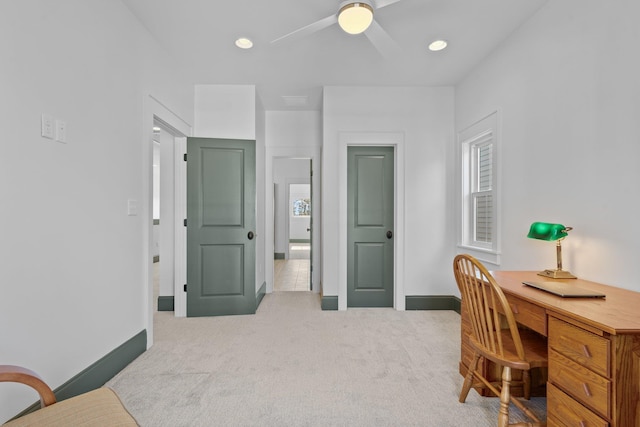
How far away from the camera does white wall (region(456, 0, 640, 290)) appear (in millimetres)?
1770

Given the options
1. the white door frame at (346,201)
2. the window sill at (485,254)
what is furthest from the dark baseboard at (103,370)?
the window sill at (485,254)

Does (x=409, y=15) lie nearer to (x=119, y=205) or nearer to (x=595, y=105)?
(x=595, y=105)

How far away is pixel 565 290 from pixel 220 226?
10.4 ft

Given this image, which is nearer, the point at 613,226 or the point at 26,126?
the point at 26,126

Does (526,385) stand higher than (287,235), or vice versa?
(287,235)

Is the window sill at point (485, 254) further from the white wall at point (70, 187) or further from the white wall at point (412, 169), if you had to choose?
the white wall at point (70, 187)

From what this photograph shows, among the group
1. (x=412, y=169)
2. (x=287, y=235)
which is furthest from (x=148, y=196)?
(x=287, y=235)

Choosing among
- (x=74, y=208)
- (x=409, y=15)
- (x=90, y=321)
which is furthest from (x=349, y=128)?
(x=90, y=321)

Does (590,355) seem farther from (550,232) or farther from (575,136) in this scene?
(575,136)

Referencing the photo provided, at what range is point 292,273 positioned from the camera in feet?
20.6

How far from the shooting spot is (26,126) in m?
1.54

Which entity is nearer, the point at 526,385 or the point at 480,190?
the point at 526,385

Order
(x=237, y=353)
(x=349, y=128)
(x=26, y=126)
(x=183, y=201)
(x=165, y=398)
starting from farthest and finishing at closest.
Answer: (x=349, y=128) → (x=183, y=201) → (x=237, y=353) → (x=165, y=398) → (x=26, y=126)

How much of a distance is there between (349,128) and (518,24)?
188 cm
